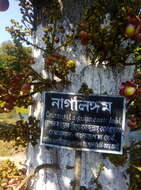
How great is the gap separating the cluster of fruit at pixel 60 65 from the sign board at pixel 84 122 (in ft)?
0.56

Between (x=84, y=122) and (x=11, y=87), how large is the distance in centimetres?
64

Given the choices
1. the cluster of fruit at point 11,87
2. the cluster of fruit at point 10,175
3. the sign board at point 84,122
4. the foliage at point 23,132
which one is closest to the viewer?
the sign board at point 84,122

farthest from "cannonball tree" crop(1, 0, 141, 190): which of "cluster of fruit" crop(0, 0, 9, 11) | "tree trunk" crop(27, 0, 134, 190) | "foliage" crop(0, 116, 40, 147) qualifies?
"cluster of fruit" crop(0, 0, 9, 11)

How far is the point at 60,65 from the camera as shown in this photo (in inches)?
80.0

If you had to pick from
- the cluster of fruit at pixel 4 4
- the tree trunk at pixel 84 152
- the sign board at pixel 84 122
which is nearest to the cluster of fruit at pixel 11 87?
the sign board at pixel 84 122

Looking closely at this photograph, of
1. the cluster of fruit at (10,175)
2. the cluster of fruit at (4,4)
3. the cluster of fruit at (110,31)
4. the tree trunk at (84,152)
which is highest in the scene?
the cluster of fruit at (4,4)

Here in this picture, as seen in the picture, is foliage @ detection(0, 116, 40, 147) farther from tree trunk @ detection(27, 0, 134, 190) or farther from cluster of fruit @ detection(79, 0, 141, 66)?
cluster of fruit @ detection(79, 0, 141, 66)

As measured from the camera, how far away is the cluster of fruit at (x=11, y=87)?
6.59 feet

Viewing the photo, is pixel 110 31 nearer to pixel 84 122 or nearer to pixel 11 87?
pixel 84 122

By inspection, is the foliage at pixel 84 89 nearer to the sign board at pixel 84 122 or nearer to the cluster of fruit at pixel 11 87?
the sign board at pixel 84 122

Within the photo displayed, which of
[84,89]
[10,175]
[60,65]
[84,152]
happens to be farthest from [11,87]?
[10,175]

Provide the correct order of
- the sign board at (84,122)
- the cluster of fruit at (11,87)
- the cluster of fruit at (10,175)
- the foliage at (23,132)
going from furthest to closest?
the cluster of fruit at (10,175) < the foliage at (23,132) < the cluster of fruit at (11,87) < the sign board at (84,122)

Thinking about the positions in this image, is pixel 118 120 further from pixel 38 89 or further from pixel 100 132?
pixel 38 89

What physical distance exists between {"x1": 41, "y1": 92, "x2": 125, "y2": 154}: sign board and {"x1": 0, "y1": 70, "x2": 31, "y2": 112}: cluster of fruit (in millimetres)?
200
